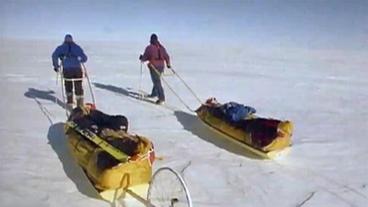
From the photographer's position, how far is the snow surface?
3365mm

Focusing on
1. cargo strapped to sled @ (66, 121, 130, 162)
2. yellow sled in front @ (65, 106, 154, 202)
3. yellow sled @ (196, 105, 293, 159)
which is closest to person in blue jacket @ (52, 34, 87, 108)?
cargo strapped to sled @ (66, 121, 130, 162)

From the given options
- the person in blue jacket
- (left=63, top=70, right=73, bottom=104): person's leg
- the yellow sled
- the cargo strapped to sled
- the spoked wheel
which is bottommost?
the spoked wheel

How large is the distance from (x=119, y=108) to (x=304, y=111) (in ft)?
6.47

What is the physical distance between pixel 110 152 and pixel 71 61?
2191mm

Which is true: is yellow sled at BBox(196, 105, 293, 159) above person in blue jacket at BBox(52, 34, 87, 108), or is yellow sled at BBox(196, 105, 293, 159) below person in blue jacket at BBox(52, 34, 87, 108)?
below

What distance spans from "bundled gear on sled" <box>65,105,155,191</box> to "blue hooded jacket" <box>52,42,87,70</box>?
54.1 inches

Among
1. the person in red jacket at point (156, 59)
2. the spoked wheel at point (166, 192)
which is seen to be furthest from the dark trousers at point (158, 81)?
the spoked wheel at point (166, 192)

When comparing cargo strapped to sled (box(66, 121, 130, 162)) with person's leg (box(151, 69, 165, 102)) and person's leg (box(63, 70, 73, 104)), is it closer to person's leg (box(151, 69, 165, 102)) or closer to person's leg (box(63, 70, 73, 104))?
person's leg (box(63, 70, 73, 104))

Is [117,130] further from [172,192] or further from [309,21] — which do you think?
[309,21]

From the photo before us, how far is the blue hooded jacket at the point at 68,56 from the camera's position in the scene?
5.19 meters

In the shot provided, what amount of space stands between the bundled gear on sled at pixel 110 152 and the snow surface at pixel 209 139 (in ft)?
0.49

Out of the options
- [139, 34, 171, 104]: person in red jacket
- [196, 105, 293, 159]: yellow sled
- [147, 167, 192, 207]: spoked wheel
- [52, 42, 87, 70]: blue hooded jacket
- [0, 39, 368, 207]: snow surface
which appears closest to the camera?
[147, 167, 192, 207]: spoked wheel

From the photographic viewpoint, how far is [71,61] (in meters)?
5.23

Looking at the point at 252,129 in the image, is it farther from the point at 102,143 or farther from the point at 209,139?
the point at 102,143
